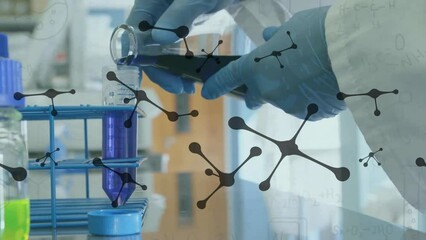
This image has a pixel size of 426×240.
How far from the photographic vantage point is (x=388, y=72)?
70cm

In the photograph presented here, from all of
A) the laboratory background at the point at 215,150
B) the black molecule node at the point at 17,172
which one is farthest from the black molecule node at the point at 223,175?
the black molecule node at the point at 17,172

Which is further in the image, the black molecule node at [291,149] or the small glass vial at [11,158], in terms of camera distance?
the black molecule node at [291,149]

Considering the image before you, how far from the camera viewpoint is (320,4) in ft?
2.70

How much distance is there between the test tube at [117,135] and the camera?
0.69 m

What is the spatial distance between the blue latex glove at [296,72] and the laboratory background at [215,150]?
22 millimetres

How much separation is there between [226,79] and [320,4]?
0.63 ft

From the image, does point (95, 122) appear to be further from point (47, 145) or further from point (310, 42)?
point (310, 42)

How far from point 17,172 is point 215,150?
28 centimetres

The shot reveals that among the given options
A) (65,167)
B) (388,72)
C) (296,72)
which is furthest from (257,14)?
(65,167)

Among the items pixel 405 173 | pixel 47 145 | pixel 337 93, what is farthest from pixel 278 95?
pixel 47 145

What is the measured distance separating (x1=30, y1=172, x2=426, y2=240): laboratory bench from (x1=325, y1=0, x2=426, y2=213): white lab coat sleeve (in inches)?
3.7
